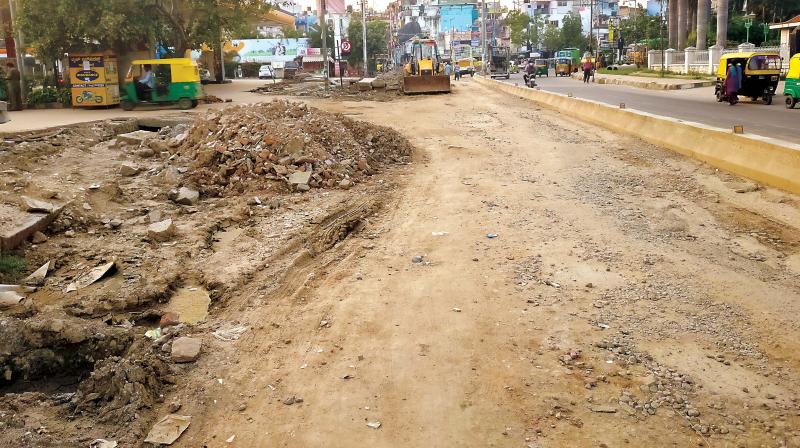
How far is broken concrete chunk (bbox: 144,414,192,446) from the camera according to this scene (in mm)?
4027

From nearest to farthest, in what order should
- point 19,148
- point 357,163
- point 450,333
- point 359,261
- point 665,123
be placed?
point 450,333
point 359,261
point 357,163
point 665,123
point 19,148

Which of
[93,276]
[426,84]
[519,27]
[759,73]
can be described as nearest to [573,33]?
[519,27]

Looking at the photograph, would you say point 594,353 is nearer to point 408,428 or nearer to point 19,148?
point 408,428

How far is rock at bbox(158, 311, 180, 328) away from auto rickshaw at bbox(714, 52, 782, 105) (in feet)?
73.5

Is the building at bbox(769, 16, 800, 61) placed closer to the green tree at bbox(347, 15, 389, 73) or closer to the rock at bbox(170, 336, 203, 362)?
the rock at bbox(170, 336, 203, 362)

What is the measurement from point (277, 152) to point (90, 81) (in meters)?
18.6

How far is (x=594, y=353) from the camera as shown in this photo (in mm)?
4773

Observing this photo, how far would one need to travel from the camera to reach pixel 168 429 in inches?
162

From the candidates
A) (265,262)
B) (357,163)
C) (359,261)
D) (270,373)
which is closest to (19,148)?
(357,163)

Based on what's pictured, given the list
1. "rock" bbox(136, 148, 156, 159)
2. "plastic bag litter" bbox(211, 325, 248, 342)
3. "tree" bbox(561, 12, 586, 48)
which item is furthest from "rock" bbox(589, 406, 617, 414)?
"tree" bbox(561, 12, 586, 48)

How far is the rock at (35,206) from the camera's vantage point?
909 cm

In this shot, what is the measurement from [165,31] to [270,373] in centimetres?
3071

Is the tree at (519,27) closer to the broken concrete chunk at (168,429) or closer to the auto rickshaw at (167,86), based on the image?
the auto rickshaw at (167,86)

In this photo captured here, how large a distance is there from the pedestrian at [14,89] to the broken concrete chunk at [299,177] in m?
20.2
